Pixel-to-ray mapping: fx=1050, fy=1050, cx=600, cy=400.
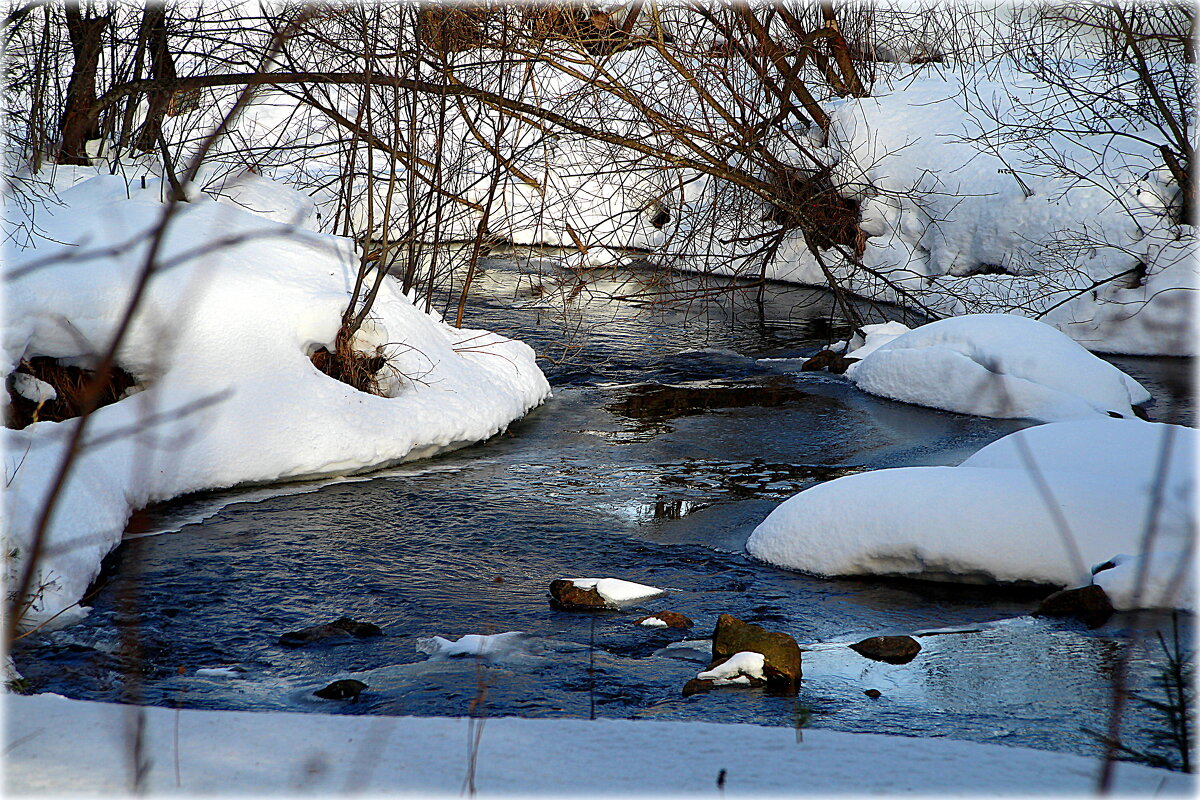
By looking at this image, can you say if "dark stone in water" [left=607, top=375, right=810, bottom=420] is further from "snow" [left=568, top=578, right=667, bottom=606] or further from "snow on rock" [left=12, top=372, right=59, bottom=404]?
"snow on rock" [left=12, top=372, right=59, bottom=404]

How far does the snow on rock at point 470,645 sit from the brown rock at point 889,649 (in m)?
1.40

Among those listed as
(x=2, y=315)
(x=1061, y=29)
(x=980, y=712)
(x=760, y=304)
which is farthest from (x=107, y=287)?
(x=1061, y=29)

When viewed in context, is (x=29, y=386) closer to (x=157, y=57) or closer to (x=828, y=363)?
(x=157, y=57)

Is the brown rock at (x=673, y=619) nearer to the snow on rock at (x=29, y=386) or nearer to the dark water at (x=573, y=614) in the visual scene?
the dark water at (x=573, y=614)

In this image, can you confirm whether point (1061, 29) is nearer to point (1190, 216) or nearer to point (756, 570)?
point (1190, 216)

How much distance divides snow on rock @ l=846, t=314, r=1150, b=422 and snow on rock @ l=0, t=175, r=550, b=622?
3438mm

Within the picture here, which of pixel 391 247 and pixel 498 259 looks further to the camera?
pixel 498 259

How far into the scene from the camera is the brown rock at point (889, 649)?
420 cm

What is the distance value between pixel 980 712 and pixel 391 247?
5667 millimetres

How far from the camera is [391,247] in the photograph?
7984mm

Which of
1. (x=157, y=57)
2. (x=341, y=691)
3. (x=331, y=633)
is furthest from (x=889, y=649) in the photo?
(x=157, y=57)

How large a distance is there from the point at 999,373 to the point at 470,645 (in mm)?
5982

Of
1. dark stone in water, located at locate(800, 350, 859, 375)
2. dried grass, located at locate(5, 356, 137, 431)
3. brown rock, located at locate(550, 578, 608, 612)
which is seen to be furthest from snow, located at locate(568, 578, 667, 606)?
dark stone in water, located at locate(800, 350, 859, 375)

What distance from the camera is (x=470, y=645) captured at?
168 inches
